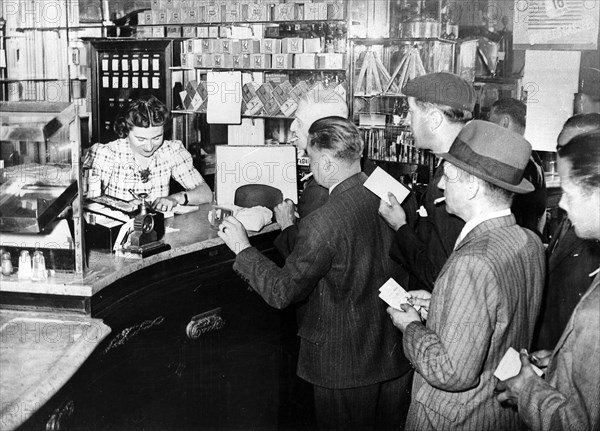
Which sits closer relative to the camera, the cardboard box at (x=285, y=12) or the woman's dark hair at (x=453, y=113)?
the woman's dark hair at (x=453, y=113)

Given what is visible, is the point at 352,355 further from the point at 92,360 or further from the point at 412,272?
the point at 92,360

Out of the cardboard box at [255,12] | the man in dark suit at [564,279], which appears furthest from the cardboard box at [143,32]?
the man in dark suit at [564,279]

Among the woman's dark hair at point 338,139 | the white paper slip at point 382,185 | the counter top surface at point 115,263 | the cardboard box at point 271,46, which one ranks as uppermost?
the cardboard box at point 271,46

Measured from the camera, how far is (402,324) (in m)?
2.27

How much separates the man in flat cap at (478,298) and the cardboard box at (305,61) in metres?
3.80

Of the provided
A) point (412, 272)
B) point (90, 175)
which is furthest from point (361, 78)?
point (412, 272)

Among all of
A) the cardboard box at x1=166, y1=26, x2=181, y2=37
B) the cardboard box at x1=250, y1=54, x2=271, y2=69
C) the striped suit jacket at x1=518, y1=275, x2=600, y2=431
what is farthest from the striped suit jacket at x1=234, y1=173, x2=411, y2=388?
the cardboard box at x1=166, y1=26, x2=181, y2=37

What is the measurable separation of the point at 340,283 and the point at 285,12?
3758 millimetres

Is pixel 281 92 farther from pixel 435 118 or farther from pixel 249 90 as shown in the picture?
pixel 435 118

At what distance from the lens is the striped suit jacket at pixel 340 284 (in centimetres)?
272

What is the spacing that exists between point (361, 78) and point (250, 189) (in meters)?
2.39

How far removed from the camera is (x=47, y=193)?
252 cm

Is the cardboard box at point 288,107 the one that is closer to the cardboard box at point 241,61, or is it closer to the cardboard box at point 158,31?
the cardboard box at point 241,61

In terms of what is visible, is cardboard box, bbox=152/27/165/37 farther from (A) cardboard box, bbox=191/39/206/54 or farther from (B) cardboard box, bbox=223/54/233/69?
(B) cardboard box, bbox=223/54/233/69
